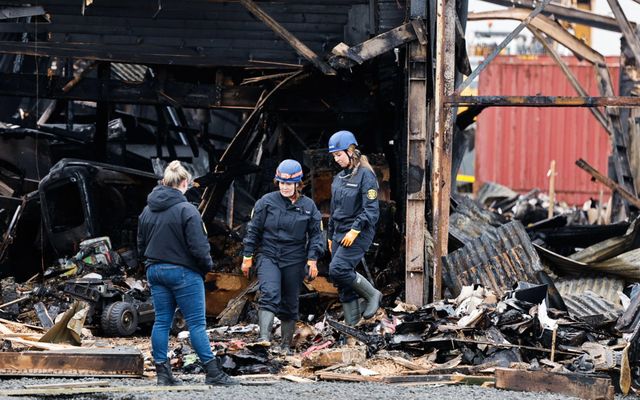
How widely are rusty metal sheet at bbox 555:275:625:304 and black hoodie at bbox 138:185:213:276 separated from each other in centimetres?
536

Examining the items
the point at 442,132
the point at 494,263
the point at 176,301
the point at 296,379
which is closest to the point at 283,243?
the point at 296,379

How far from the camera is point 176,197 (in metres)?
9.09

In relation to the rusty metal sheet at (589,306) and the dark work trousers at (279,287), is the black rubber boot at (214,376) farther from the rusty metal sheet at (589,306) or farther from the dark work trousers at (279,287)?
the rusty metal sheet at (589,306)

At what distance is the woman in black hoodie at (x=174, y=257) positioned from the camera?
905cm

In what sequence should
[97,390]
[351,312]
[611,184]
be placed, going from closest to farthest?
[97,390], [351,312], [611,184]

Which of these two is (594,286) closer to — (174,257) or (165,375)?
(165,375)

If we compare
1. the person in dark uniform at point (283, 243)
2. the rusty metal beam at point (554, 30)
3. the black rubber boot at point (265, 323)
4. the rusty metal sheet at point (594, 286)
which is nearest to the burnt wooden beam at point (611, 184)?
the rusty metal beam at point (554, 30)

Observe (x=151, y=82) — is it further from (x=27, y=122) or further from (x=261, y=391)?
(x=261, y=391)

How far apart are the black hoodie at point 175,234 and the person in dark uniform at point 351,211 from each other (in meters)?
2.70

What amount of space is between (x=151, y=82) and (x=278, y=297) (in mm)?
5678

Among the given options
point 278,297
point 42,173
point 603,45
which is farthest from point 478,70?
point 603,45

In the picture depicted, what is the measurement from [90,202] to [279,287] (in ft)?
13.6

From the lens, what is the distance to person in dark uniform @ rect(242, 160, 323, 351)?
11.1 meters

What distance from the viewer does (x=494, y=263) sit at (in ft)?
43.7
